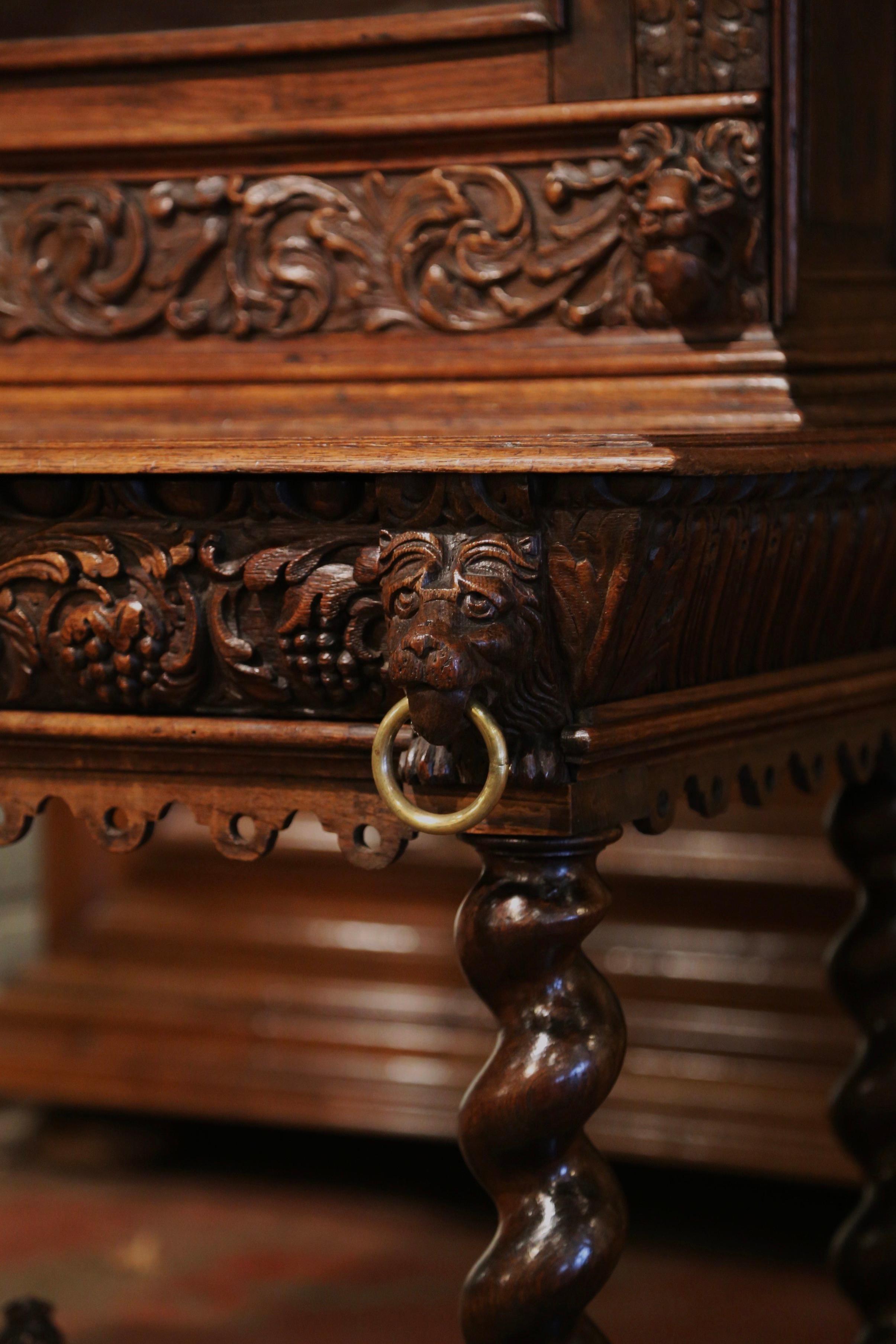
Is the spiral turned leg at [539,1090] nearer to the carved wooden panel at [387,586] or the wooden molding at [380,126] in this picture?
the carved wooden panel at [387,586]

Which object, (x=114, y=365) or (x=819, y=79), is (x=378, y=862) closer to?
(x=114, y=365)

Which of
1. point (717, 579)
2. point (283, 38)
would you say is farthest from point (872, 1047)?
point (283, 38)

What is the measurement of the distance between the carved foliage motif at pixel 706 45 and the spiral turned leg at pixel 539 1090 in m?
Result: 0.46

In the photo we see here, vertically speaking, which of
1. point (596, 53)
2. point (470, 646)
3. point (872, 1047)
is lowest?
point (872, 1047)

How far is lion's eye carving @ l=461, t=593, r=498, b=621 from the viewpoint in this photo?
33.4 inches

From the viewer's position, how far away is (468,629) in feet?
2.77

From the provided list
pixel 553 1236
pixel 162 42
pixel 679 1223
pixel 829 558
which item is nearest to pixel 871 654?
pixel 829 558

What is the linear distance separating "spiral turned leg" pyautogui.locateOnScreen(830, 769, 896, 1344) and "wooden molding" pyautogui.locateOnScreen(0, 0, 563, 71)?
59cm

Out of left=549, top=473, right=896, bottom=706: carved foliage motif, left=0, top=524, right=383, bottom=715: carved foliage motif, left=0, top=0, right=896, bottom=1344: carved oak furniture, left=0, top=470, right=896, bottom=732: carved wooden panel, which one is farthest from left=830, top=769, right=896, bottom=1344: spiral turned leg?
left=0, top=524, right=383, bottom=715: carved foliage motif

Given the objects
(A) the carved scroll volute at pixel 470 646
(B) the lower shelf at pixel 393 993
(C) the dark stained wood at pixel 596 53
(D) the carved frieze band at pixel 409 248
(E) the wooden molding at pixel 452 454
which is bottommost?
(B) the lower shelf at pixel 393 993

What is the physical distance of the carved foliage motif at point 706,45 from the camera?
106cm

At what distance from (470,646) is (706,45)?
438 millimetres

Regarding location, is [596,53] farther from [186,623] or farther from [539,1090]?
[539,1090]

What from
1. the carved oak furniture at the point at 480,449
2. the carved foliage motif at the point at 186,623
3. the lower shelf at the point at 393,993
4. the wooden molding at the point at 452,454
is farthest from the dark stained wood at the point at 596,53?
the lower shelf at the point at 393,993
